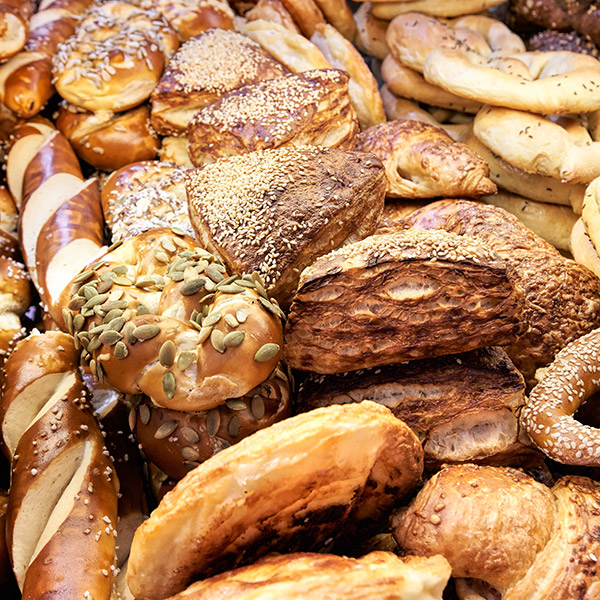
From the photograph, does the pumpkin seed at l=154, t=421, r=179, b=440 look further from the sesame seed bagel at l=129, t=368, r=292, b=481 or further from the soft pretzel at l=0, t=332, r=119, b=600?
the soft pretzel at l=0, t=332, r=119, b=600

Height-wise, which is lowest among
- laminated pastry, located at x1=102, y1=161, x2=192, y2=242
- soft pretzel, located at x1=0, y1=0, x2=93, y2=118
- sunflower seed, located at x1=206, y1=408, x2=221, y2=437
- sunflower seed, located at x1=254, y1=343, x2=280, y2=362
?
sunflower seed, located at x1=206, y1=408, x2=221, y2=437

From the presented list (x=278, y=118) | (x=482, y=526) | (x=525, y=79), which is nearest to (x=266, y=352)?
(x=482, y=526)

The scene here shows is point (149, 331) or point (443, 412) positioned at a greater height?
point (149, 331)

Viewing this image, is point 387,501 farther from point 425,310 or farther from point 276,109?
point 276,109

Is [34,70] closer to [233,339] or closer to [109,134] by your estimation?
[109,134]

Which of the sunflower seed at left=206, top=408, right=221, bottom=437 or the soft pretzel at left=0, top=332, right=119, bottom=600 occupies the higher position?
the sunflower seed at left=206, top=408, right=221, bottom=437

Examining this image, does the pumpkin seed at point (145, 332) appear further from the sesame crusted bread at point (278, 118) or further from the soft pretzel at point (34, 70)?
the soft pretzel at point (34, 70)

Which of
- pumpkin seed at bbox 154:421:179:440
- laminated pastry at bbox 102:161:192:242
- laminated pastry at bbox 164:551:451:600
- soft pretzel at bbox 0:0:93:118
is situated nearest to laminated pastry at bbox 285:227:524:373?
pumpkin seed at bbox 154:421:179:440

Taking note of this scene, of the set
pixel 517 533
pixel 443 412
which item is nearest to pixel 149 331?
pixel 443 412
